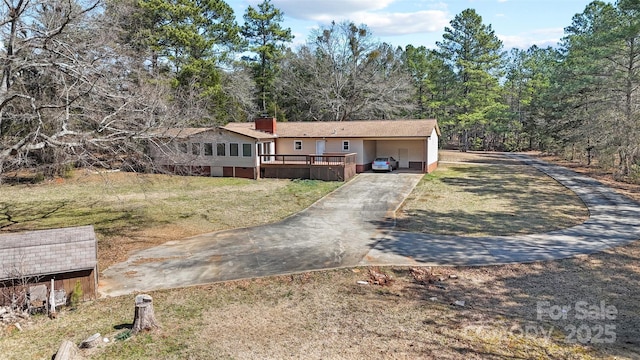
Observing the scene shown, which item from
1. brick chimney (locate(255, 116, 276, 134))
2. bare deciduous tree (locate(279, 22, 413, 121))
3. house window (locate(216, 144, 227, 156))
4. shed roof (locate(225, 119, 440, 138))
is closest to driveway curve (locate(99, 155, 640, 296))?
shed roof (locate(225, 119, 440, 138))

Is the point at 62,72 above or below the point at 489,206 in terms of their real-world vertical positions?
above

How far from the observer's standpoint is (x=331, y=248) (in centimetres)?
1320

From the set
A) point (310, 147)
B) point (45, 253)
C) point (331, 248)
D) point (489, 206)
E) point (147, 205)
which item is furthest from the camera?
point (310, 147)

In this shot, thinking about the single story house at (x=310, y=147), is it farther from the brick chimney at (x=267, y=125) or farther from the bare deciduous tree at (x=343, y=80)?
the bare deciduous tree at (x=343, y=80)

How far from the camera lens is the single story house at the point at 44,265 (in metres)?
8.80

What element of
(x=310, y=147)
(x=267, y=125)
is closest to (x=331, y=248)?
(x=310, y=147)

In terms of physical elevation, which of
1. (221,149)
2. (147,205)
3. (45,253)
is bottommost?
(147,205)

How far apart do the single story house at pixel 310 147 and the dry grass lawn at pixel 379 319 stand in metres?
Result: 17.5

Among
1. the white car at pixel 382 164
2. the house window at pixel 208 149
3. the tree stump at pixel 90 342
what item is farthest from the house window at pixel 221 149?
the tree stump at pixel 90 342

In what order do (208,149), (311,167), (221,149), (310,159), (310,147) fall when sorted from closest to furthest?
(311,167) → (310,159) → (221,149) → (208,149) → (310,147)

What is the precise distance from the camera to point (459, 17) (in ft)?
170

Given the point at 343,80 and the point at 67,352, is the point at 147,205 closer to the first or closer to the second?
the point at 67,352

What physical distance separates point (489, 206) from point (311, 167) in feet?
40.9

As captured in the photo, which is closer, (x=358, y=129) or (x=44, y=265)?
(x=44, y=265)
